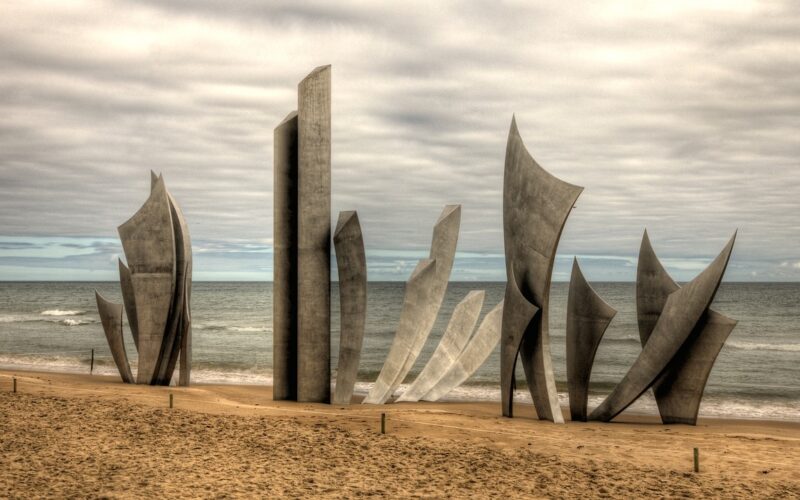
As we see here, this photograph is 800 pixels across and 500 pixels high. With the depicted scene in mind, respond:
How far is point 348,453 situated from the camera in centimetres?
914

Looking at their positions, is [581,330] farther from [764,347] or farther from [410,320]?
[764,347]

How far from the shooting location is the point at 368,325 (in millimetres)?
42750

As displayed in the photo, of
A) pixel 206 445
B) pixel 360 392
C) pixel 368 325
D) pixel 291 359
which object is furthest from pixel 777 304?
pixel 206 445

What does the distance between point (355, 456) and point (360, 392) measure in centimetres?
923

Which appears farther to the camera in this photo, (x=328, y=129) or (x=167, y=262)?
(x=167, y=262)

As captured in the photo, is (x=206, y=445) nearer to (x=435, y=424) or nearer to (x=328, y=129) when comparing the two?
(x=435, y=424)

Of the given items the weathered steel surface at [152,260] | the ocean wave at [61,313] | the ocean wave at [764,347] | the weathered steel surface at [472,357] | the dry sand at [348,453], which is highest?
the weathered steel surface at [152,260]

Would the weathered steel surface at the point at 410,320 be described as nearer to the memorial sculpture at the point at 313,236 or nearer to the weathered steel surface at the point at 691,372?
the memorial sculpture at the point at 313,236

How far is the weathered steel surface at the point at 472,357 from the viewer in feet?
47.8

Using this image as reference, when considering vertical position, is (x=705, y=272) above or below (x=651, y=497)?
above

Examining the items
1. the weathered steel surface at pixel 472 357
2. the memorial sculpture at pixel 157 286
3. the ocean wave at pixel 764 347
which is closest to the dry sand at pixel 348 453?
the memorial sculpture at pixel 157 286

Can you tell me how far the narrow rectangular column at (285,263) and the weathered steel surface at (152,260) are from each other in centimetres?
241

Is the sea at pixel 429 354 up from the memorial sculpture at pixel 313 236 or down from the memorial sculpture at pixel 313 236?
down

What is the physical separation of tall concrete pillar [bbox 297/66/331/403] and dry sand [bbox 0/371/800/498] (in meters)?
1.01
